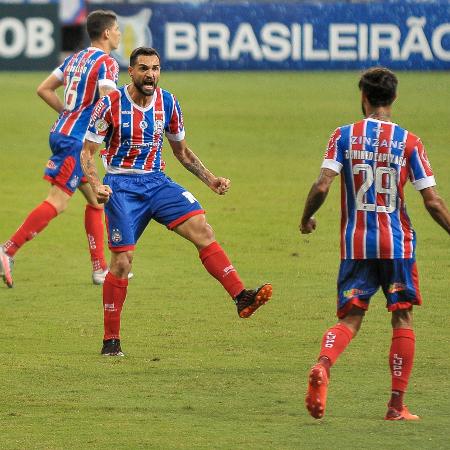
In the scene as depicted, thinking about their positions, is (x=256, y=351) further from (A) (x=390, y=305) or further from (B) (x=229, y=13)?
(B) (x=229, y=13)

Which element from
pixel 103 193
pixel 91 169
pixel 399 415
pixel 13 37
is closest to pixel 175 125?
pixel 91 169

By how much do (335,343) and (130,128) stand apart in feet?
8.15

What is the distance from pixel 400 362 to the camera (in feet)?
23.6

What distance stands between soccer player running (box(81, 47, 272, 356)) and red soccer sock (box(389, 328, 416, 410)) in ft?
5.44

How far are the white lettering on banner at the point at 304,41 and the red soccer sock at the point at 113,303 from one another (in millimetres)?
24981

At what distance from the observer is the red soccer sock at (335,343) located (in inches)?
281

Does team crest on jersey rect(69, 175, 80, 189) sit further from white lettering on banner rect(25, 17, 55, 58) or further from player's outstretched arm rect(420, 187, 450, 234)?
white lettering on banner rect(25, 17, 55, 58)

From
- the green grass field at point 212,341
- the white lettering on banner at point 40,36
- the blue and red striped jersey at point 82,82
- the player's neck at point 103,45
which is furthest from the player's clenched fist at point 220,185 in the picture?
the white lettering on banner at point 40,36

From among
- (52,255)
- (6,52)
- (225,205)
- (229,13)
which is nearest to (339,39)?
(229,13)

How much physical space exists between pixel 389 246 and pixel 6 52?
27.2 metres

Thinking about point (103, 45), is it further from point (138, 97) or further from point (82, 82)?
point (138, 97)

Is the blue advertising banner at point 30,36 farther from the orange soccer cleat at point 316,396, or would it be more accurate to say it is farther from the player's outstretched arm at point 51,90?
the orange soccer cleat at point 316,396

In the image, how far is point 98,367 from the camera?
8.56m

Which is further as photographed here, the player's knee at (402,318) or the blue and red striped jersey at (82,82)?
the blue and red striped jersey at (82,82)
